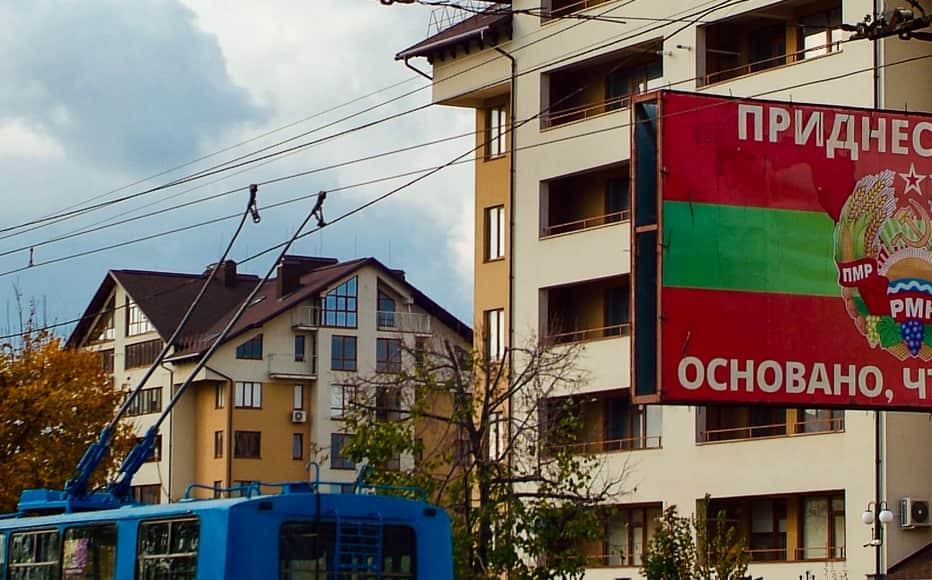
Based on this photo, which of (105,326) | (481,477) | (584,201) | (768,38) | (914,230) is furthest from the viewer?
(105,326)

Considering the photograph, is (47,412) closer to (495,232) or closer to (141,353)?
(495,232)

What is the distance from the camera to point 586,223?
51.6m

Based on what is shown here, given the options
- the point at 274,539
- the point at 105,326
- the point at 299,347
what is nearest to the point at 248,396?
the point at 299,347

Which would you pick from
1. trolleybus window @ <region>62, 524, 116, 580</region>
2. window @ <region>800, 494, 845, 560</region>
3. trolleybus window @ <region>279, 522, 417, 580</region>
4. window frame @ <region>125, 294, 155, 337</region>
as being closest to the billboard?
trolleybus window @ <region>279, 522, 417, 580</region>

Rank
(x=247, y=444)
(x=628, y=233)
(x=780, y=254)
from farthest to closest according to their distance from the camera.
A: (x=247, y=444)
(x=628, y=233)
(x=780, y=254)

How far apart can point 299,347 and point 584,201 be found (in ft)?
157

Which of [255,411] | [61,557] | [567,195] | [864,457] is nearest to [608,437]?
[567,195]

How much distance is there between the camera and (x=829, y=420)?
142 feet

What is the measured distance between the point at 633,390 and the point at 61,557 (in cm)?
750

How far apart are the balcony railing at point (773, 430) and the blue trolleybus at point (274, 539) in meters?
22.4

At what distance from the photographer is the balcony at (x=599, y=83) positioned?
49.7 metres

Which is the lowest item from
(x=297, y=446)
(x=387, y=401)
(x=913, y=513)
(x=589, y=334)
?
(x=913, y=513)

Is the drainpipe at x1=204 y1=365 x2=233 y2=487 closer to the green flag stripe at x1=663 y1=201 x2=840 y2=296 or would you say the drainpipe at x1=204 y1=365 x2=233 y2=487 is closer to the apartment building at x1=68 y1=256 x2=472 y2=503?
the apartment building at x1=68 y1=256 x2=472 y2=503

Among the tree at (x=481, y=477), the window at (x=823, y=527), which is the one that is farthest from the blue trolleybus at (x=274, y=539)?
the window at (x=823, y=527)
